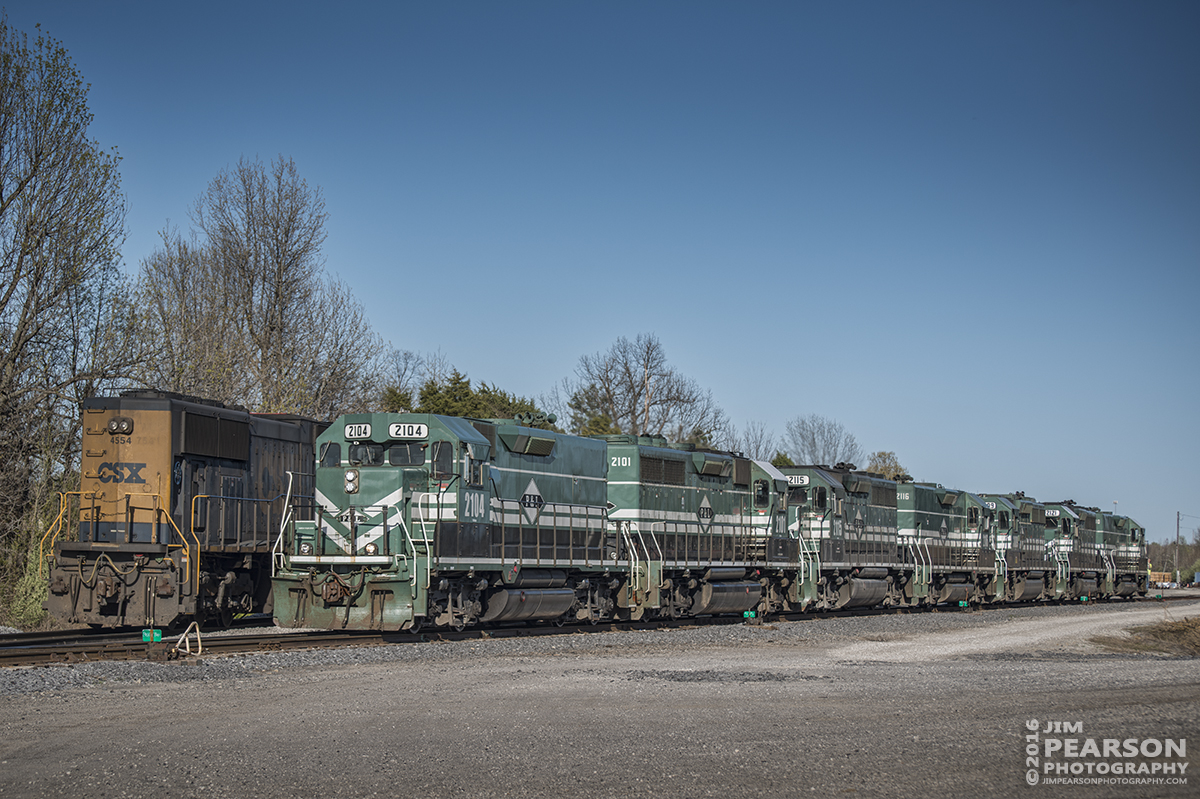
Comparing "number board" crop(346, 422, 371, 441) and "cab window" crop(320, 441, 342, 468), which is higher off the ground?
"number board" crop(346, 422, 371, 441)

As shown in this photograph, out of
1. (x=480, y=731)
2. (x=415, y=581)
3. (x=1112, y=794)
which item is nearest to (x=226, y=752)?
(x=480, y=731)

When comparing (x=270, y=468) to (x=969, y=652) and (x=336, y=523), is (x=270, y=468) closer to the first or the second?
(x=336, y=523)

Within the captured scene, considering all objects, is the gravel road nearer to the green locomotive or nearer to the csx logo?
the green locomotive

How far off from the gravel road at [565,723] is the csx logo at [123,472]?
5.82m

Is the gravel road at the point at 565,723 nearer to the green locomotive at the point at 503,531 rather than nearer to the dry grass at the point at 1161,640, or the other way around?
the green locomotive at the point at 503,531

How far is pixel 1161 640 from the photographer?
2369cm

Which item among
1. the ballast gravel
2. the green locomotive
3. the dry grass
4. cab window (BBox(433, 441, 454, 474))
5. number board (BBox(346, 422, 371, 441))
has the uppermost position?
number board (BBox(346, 422, 371, 441))

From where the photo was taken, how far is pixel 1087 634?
22.8 m

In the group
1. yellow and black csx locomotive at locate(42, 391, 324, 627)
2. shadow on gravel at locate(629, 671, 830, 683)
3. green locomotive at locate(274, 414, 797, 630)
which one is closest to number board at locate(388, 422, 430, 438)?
green locomotive at locate(274, 414, 797, 630)

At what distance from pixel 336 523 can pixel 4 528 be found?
10.3m

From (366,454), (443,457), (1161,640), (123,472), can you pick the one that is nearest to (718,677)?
(443,457)

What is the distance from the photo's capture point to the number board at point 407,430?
1706cm

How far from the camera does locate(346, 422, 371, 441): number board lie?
57.0ft

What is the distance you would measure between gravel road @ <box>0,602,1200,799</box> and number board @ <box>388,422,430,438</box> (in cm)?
321
